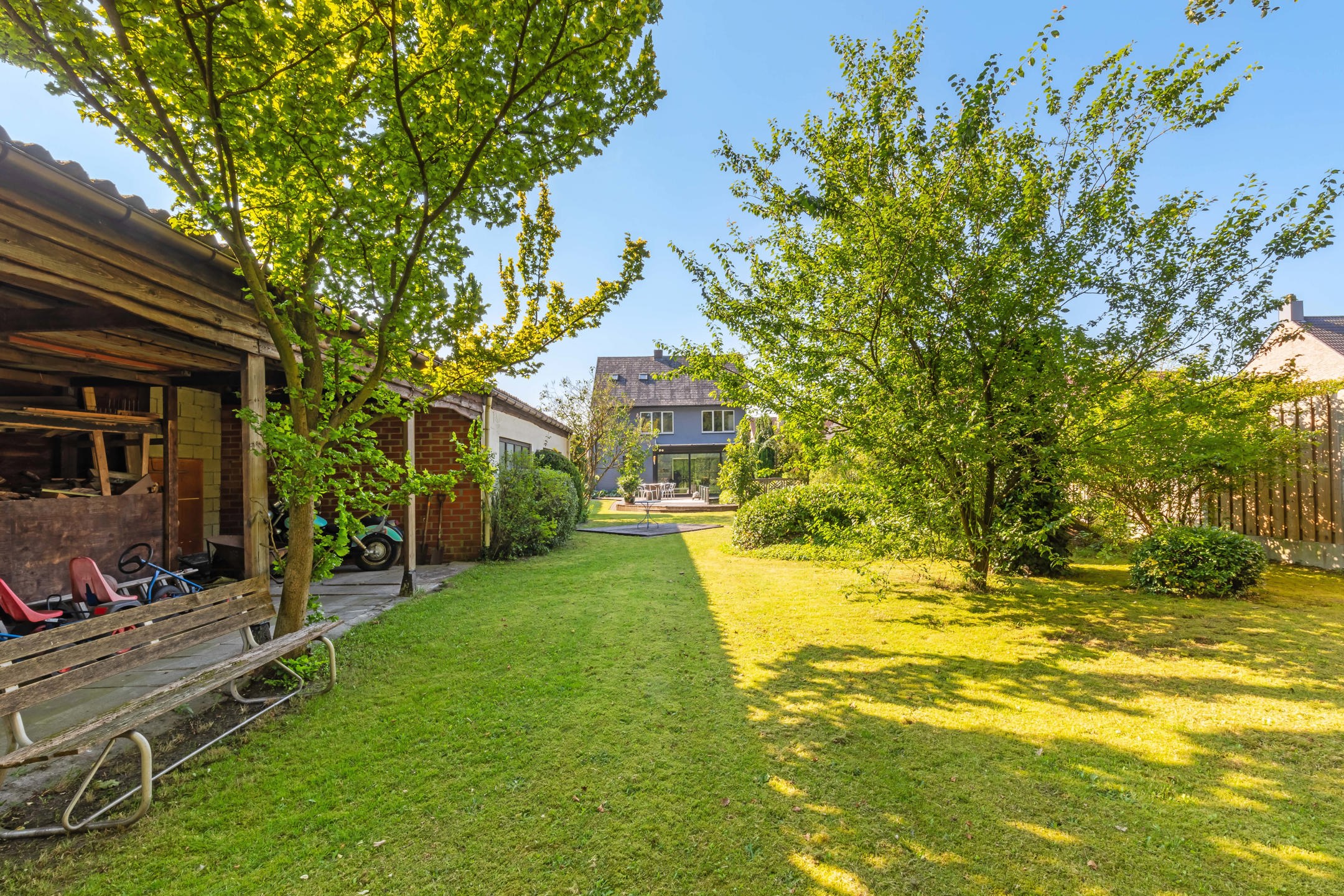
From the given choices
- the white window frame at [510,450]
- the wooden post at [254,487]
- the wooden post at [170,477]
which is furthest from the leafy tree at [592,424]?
the wooden post at [254,487]

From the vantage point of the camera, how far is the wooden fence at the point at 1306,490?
707 cm

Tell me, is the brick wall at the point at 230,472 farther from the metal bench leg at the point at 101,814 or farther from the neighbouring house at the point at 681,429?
the neighbouring house at the point at 681,429

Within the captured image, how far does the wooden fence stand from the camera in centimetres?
707

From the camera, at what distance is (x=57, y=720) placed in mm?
3408

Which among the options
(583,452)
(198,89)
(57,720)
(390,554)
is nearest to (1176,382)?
(198,89)

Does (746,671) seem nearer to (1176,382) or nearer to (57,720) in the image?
(57,720)

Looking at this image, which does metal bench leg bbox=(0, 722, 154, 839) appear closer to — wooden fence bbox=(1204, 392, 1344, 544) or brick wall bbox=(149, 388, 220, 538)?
brick wall bbox=(149, 388, 220, 538)

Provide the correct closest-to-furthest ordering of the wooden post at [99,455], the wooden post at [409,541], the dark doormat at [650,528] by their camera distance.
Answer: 1. the wooden post at [99,455]
2. the wooden post at [409,541]
3. the dark doormat at [650,528]

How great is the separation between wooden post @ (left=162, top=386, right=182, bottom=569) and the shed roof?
2221 cm

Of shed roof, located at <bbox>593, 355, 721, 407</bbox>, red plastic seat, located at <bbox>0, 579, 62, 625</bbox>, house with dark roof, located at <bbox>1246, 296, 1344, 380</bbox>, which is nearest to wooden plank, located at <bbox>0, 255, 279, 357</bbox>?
red plastic seat, located at <bbox>0, 579, 62, 625</bbox>

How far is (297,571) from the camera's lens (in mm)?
3895

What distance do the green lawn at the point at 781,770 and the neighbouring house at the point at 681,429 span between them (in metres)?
24.7

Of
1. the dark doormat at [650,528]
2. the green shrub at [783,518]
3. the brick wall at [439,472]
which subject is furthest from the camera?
the dark doormat at [650,528]

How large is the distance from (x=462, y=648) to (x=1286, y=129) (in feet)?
32.7
